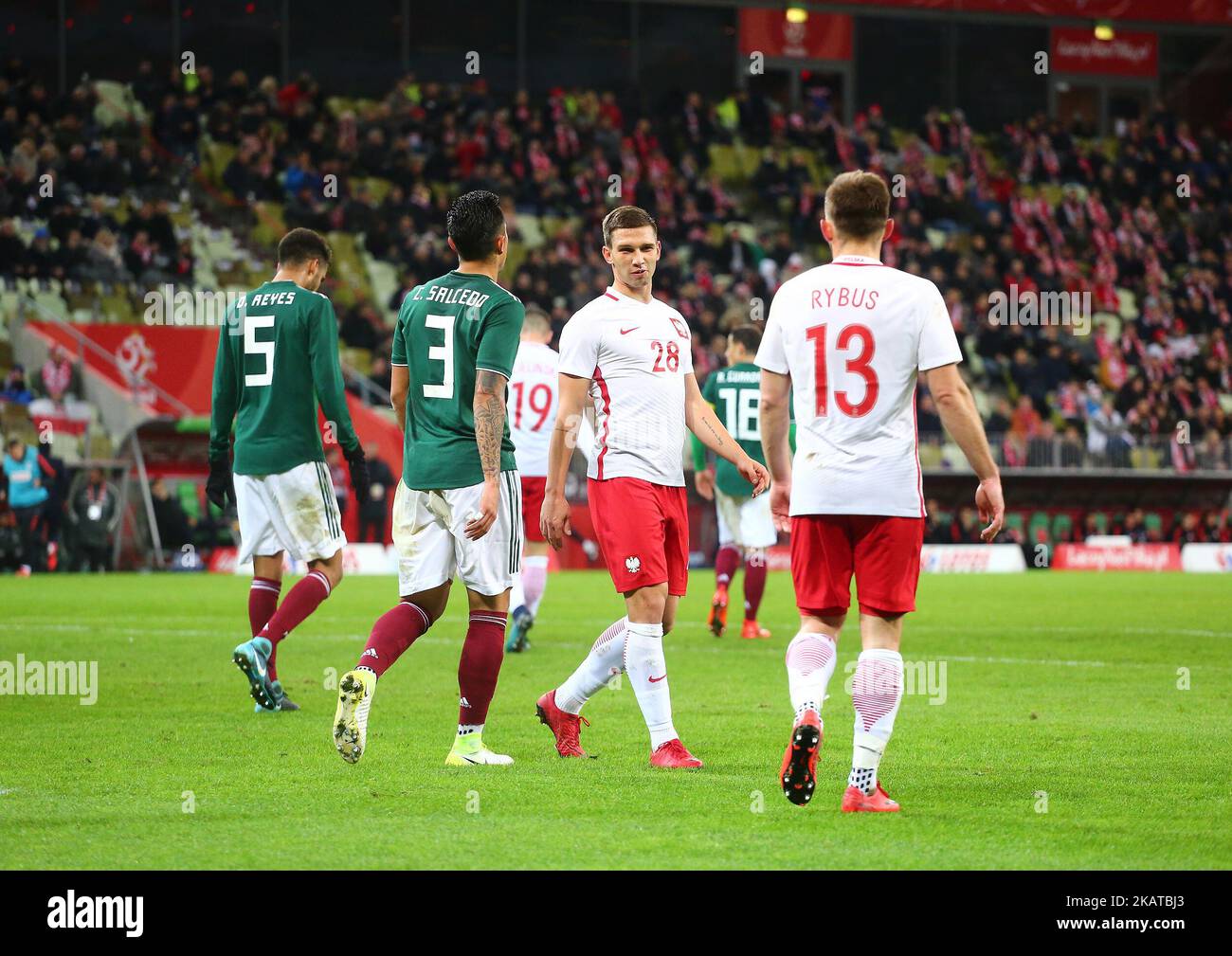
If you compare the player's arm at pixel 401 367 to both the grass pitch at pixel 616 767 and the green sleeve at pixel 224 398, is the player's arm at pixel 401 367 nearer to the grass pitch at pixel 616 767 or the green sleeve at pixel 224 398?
the grass pitch at pixel 616 767

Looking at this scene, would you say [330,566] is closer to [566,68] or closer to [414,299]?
[414,299]

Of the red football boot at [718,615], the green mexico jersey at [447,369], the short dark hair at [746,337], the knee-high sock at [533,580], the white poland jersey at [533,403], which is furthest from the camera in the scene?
the red football boot at [718,615]

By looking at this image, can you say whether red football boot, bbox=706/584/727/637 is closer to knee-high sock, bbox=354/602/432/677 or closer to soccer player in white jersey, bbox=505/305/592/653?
soccer player in white jersey, bbox=505/305/592/653

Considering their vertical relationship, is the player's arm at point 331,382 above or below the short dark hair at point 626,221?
below

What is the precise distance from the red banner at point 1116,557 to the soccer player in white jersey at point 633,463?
2283 cm

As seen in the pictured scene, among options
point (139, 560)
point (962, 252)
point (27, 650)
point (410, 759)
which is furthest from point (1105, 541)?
point (410, 759)

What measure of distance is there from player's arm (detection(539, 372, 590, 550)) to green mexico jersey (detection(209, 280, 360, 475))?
230 cm

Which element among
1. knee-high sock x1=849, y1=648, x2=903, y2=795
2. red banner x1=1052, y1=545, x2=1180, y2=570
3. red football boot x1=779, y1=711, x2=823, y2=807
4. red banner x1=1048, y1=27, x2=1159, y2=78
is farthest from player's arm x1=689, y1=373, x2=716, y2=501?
red banner x1=1048, y1=27, x2=1159, y2=78

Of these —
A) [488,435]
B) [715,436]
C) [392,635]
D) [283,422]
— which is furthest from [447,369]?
[283,422]

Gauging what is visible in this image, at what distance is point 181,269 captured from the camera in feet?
93.1

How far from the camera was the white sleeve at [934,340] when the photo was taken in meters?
5.85

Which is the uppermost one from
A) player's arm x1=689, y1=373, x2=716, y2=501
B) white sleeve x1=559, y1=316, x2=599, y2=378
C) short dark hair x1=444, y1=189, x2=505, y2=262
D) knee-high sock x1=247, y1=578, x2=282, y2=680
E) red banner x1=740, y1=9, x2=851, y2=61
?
→ red banner x1=740, y1=9, x2=851, y2=61

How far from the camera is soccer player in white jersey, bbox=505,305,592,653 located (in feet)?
43.1

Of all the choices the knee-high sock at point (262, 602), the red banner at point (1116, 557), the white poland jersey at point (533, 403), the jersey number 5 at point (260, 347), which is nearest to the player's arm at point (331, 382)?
the jersey number 5 at point (260, 347)
